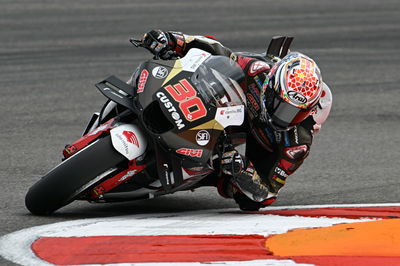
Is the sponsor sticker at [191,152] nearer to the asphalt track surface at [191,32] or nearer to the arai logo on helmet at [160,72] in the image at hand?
the arai logo on helmet at [160,72]

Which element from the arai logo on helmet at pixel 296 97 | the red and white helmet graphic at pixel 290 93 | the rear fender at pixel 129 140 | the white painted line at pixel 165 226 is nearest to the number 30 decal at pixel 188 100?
the rear fender at pixel 129 140

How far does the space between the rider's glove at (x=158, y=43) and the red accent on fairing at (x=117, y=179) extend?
1.11 m

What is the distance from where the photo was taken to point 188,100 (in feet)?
20.1

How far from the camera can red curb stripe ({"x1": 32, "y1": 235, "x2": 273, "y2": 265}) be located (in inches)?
197

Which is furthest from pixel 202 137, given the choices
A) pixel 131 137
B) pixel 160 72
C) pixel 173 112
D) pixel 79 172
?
pixel 79 172

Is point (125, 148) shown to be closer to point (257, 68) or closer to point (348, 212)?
point (257, 68)

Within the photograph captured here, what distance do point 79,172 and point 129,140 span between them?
1.19ft

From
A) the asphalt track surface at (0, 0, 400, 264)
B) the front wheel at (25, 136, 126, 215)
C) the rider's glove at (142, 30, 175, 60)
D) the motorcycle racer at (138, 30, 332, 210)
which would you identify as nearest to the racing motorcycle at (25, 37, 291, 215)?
the front wheel at (25, 136, 126, 215)

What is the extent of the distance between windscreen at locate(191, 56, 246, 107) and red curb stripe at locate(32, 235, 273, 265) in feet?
3.38

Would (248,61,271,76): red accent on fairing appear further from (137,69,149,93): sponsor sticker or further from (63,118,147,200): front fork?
(63,118,147,200): front fork

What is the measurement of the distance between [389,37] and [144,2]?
18.9 feet

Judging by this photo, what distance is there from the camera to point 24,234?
5.64 meters

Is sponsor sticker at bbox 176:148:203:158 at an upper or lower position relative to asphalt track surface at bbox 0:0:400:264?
upper

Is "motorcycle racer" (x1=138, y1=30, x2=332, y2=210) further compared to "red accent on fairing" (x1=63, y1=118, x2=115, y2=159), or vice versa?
"red accent on fairing" (x1=63, y1=118, x2=115, y2=159)
